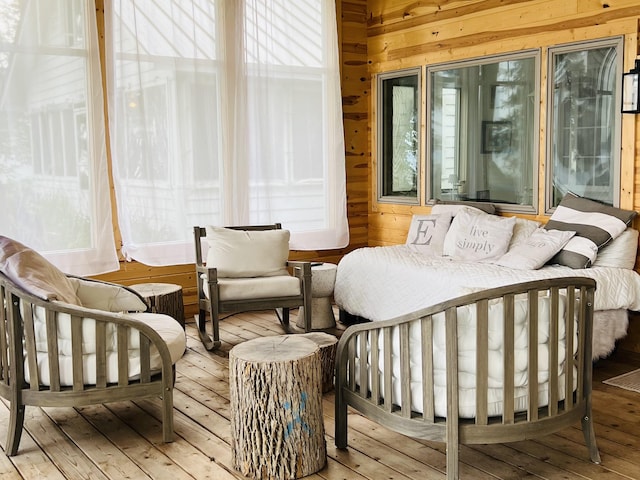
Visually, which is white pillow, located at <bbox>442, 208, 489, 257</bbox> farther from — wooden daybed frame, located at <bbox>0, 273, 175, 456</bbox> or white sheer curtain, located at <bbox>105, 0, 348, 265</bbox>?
wooden daybed frame, located at <bbox>0, 273, 175, 456</bbox>

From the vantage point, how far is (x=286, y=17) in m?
6.26

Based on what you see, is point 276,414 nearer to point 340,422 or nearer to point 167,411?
point 340,422

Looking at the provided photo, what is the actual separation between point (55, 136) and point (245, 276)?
1.70m

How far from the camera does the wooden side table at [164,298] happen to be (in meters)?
4.80

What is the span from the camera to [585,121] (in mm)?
5012

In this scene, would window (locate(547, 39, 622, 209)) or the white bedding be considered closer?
the white bedding

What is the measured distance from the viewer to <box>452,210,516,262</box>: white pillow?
5.09m

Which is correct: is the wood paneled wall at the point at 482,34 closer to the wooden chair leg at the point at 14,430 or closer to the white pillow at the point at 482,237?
the white pillow at the point at 482,237

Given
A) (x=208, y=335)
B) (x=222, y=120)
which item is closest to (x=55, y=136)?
(x=222, y=120)

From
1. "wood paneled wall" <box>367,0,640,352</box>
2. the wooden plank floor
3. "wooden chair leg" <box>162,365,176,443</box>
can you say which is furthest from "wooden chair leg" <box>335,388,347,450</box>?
"wood paneled wall" <box>367,0,640,352</box>

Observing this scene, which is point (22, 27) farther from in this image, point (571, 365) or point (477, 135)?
point (571, 365)

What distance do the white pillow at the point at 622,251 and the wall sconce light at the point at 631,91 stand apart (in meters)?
0.76

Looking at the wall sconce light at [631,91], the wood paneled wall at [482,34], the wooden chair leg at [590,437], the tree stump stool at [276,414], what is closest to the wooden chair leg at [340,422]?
the tree stump stool at [276,414]

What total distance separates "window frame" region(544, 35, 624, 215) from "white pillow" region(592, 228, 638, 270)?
0.27 metres
